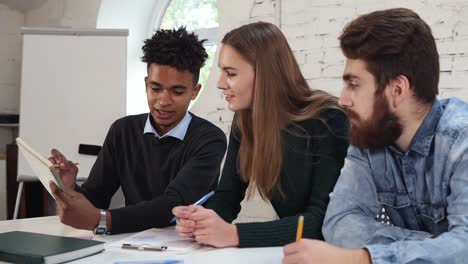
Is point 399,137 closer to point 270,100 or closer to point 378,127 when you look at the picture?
point 378,127

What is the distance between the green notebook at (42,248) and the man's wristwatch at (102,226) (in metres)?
0.17

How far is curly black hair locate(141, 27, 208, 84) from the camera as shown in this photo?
1.83m

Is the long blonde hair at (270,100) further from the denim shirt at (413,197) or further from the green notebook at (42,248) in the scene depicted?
the green notebook at (42,248)

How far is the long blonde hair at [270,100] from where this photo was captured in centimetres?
147

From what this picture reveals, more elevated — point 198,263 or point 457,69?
point 457,69

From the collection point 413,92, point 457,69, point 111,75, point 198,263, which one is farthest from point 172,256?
point 111,75

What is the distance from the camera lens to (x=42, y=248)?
1.13 metres

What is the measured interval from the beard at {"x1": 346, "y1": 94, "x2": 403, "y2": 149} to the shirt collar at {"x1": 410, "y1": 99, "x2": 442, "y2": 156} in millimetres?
40

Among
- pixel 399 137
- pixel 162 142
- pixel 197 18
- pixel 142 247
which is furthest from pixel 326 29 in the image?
pixel 142 247

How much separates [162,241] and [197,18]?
269cm

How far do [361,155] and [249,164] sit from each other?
421mm

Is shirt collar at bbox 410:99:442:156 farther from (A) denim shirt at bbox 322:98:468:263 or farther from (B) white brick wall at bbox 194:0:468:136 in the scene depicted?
(B) white brick wall at bbox 194:0:468:136

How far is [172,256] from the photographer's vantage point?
1.15 meters

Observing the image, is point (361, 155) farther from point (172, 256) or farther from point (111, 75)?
point (111, 75)
